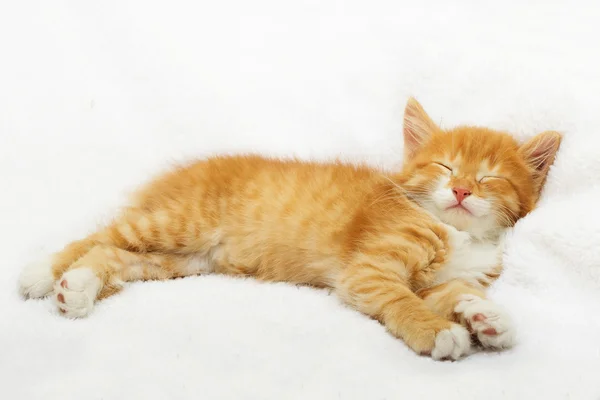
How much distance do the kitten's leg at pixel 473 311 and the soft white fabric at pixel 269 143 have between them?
43mm

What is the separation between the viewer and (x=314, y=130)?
2.20 m

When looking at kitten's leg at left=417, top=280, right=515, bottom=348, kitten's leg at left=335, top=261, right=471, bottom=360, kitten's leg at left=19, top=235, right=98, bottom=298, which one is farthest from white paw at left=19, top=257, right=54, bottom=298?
kitten's leg at left=417, top=280, right=515, bottom=348

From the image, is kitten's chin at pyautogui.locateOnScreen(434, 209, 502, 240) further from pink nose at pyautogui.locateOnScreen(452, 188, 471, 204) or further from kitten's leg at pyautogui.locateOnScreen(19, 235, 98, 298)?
kitten's leg at pyautogui.locateOnScreen(19, 235, 98, 298)

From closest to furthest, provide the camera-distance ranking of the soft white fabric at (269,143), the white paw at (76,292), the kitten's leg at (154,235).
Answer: the soft white fabric at (269,143), the white paw at (76,292), the kitten's leg at (154,235)

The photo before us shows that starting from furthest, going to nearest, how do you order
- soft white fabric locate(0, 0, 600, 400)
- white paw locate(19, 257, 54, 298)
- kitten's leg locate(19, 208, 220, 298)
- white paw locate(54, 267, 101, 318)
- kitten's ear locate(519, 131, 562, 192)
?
1. kitten's leg locate(19, 208, 220, 298)
2. kitten's ear locate(519, 131, 562, 192)
3. white paw locate(19, 257, 54, 298)
4. white paw locate(54, 267, 101, 318)
5. soft white fabric locate(0, 0, 600, 400)

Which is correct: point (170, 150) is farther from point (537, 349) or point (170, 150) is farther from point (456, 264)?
point (537, 349)

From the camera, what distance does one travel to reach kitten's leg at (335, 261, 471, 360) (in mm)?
1229

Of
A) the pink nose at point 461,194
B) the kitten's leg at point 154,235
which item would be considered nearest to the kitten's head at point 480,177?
the pink nose at point 461,194

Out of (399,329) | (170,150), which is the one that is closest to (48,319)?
(399,329)

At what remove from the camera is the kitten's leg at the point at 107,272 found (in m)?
1.43

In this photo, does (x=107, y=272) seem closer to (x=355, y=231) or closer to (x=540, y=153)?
(x=355, y=231)

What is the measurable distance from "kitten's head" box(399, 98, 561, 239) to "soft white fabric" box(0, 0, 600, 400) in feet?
0.20

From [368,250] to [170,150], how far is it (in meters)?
0.92

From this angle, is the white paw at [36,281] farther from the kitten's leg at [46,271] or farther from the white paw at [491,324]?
the white paw at [491,324]
